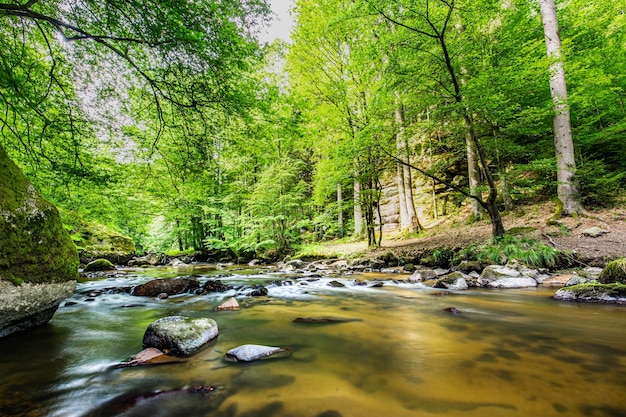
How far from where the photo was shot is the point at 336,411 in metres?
1.62

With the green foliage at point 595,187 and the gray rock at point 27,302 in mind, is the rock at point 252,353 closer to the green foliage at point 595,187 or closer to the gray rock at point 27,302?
the gray rock at point 27,302

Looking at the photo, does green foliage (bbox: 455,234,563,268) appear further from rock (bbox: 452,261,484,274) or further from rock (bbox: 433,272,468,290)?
rock (bbox: 433,272,468,290)

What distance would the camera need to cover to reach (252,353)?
2.46 metres

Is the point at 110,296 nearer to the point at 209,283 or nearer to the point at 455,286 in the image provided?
the point at 209,283

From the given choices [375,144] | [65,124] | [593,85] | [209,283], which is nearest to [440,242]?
[375,144]

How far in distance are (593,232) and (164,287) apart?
1112 centimetres

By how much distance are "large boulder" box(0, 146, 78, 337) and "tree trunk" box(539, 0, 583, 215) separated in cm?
1232

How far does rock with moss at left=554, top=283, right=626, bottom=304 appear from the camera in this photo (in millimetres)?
4051

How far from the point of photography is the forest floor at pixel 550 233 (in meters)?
6.76

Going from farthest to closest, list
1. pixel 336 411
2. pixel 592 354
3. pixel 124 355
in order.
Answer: pixel 124 355
pixel 592 354
pixel 336 411

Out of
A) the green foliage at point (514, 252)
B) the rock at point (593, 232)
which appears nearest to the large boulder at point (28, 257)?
the green foliage at point (514, 252)

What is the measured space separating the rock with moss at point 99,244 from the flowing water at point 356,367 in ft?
37.4

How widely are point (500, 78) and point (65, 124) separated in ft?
31.4

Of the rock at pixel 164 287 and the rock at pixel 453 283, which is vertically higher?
the rock at pixel 164 287
